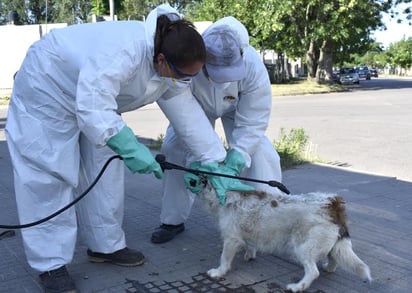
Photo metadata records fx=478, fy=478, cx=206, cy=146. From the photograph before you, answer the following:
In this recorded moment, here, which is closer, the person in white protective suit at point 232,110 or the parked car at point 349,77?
the person in white protective suit at point 232,110

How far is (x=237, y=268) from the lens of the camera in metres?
3.85

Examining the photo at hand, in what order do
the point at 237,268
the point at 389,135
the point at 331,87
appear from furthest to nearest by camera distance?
1. the point at 331,87
2. the point at 389,135
3. the point at 237,268

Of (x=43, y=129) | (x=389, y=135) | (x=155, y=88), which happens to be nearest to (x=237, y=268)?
(x=155, y=88)

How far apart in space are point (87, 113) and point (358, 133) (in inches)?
398

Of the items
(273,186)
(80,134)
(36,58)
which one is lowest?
(273,186)

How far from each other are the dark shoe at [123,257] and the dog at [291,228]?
0.62m

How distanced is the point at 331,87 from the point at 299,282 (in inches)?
1176

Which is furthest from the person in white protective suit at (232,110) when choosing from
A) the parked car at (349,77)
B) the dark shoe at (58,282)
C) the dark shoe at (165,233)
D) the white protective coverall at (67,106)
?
the parked car at (349,77)

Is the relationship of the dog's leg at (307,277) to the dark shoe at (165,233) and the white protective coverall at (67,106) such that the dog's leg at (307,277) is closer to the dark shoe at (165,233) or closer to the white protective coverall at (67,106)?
the white protective coverall at (67,106)

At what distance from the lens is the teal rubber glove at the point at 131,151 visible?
9.85 ft

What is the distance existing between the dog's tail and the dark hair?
1624mm

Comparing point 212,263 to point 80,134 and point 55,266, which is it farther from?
point 80,134

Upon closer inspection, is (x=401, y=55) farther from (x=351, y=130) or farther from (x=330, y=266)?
(x=330, y=266)

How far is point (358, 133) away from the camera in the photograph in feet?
39.2
